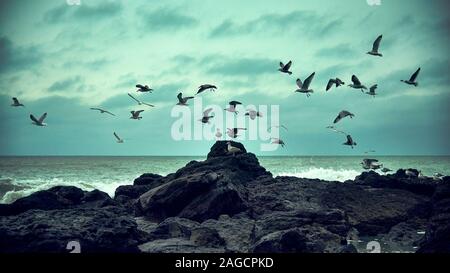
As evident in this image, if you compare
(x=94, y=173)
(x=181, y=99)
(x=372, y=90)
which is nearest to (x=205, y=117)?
(x=181, y=99)

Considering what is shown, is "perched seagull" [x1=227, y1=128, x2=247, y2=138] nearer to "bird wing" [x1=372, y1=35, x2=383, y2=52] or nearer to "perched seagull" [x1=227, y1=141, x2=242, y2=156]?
"perched seagull" [x1=227, y1=141, x2=242, y2=156]

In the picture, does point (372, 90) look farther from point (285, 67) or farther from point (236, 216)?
point (236, 216)

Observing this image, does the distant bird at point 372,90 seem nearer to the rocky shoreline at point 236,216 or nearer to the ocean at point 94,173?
the rocky shoreline at point 236,216

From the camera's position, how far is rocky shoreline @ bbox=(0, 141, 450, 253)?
14.5 meters

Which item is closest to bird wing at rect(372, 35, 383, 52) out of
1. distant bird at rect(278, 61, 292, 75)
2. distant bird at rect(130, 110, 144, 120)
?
distant bird at rect(278, 61, 292, 75)

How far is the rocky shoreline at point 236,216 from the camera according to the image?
14531 mm

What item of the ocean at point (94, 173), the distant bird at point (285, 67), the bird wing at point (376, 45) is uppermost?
the bird wing at point (376, 45)

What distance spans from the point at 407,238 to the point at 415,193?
5653mm

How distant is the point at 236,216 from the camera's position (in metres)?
18.7

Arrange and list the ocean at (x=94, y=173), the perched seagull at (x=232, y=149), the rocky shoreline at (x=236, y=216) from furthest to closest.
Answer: the ocean at (x=94, y=173) → the perched seagull at (x=232, y=149) → the rocky shoreline at (x=236, y=216)

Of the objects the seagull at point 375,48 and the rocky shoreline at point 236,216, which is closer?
the rocky shoreline at point 236,216

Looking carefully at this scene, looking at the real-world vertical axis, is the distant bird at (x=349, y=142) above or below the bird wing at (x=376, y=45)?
below

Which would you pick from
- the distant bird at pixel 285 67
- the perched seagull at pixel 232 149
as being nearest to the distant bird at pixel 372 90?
the distant bird at pixel 285 67
